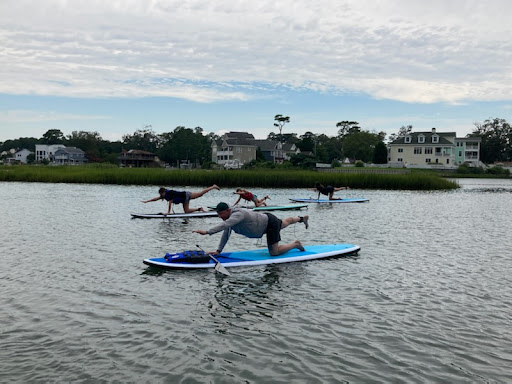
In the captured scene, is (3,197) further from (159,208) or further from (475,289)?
(475,289)

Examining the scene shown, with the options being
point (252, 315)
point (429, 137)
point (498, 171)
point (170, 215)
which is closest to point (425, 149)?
point (429, 137)

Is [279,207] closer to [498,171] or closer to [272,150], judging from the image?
[498,171]

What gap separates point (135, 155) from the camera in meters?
119

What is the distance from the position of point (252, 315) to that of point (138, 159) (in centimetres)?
11375

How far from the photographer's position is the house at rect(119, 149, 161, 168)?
386ft

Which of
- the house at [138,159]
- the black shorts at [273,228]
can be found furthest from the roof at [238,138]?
the black shorts at [273,228]

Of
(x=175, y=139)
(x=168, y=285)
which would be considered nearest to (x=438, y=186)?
(x=168, y=285)

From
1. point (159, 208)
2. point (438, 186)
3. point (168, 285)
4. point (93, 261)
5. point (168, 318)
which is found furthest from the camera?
point (438, 186)

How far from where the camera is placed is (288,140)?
5768 inches

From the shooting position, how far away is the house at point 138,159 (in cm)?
11751

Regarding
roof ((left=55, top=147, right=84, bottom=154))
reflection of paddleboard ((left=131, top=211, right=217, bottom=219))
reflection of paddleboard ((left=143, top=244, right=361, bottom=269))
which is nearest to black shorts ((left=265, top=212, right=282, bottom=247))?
reflection of paddleboard ((left=143, top=244, right=361, bottom=269))

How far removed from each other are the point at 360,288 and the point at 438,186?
41.0 m

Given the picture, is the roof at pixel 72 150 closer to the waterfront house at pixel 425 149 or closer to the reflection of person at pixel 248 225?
the waterfront house at pixel 425 149

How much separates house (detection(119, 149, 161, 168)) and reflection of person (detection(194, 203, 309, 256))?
10625 cm
